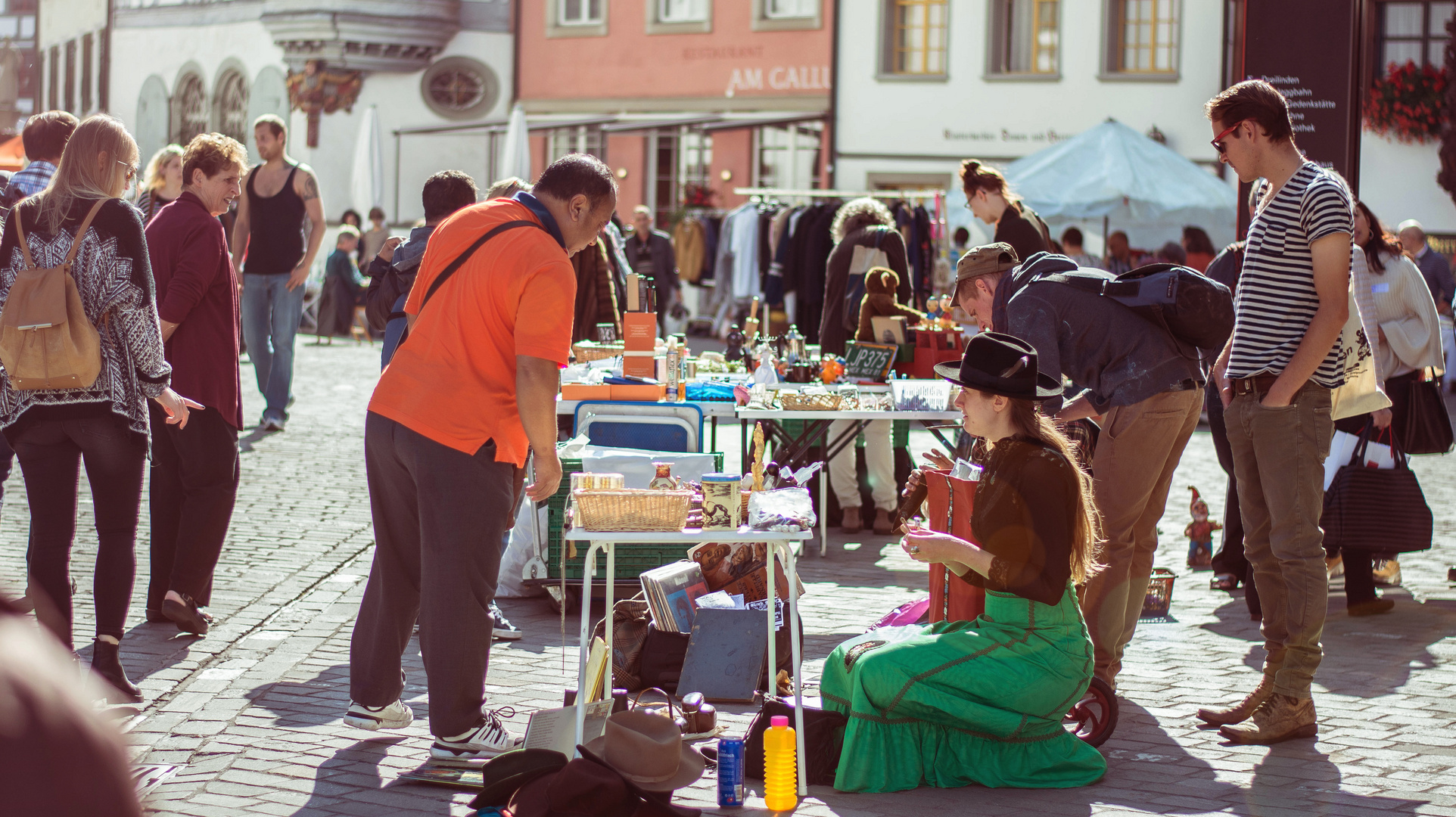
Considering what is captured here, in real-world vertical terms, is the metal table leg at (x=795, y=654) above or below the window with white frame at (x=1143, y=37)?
below

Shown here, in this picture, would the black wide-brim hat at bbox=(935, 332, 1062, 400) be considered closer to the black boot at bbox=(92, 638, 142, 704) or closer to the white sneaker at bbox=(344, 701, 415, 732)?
the white sneaker at bbox=(344, 701, 415, 732)

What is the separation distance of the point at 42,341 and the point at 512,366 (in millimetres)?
1585

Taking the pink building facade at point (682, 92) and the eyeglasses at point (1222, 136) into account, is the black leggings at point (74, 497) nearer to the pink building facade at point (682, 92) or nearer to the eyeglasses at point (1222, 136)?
the eyeglasses at point (1222, 136)

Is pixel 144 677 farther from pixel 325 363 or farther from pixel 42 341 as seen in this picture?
pixel 325 363

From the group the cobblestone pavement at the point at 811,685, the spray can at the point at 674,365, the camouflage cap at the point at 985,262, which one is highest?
the camouflage cap at the point at 985,262

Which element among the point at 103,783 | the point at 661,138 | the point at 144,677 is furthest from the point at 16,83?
the point at 103,783

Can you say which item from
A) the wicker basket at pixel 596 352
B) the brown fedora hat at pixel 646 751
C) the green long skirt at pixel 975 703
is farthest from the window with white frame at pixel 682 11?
the brown fedora hat at pixel 646 751

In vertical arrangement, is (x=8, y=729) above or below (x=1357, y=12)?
below

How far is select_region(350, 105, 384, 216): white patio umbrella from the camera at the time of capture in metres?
25.6

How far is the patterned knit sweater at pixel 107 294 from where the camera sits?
4.89 m

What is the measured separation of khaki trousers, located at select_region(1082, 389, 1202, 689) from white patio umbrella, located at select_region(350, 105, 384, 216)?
71.6 ft

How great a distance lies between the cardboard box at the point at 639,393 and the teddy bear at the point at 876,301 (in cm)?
190

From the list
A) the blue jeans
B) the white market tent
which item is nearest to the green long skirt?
the blue jeans

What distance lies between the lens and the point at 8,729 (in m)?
0.99
